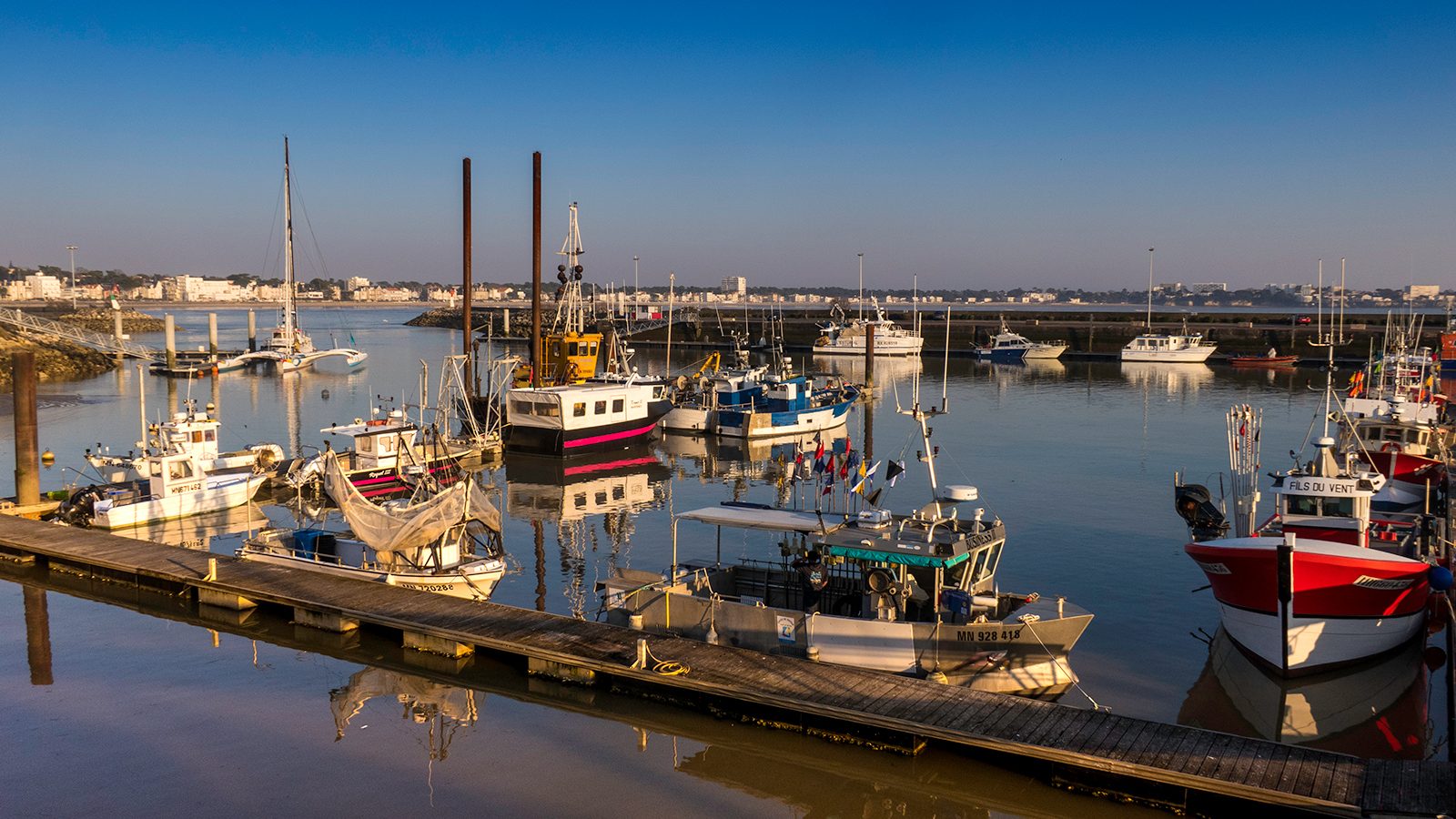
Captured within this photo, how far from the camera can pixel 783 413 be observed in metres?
52.2

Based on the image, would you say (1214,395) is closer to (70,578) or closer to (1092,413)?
(1092,413)

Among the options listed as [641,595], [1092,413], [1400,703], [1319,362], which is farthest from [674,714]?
[1319,362]

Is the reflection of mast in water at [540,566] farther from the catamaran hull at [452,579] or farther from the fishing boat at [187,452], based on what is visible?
the fishing boat at [187,452]

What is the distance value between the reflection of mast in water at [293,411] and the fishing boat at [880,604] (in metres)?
24.8

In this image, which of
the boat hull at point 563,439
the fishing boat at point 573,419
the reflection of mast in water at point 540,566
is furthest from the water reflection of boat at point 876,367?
the reflection of mast in water at point 540,566

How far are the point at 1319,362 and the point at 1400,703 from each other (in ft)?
295

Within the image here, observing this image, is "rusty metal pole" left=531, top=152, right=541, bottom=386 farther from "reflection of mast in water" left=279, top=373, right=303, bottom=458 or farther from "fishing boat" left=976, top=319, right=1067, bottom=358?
"fishing boat" left=976, top=319, right=1067, bottom=358

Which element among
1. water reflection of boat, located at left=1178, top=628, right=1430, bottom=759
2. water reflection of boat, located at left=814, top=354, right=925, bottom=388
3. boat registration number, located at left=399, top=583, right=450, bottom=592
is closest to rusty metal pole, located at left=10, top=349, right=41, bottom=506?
boat registration number, located at left=399, top=583, right=450, bottom=592

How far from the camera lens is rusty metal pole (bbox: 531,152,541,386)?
4906cm

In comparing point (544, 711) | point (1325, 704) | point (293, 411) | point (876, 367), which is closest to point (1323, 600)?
point (1325, 704)

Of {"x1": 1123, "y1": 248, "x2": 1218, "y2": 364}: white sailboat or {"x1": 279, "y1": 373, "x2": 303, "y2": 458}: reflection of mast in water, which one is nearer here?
{"x1": 279, "y1": 373, "x2": 303, "y2": 458}: reflection of mast in water

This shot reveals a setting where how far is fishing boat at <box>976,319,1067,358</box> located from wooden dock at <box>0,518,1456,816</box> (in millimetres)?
91014

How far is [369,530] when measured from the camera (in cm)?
2223

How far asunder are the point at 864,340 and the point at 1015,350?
1603 centimetres
